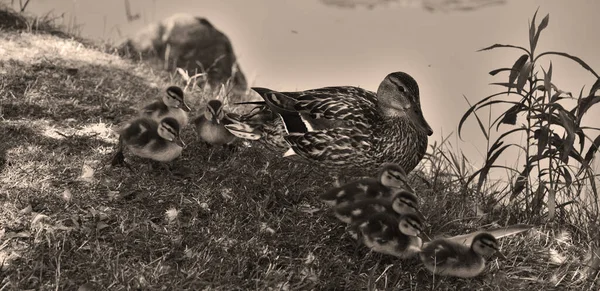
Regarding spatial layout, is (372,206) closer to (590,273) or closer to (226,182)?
(226,182)

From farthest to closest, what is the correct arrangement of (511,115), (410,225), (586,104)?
(511,115)
(586,104)
(410,225)

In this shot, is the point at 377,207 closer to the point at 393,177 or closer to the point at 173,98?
the point at 393,177

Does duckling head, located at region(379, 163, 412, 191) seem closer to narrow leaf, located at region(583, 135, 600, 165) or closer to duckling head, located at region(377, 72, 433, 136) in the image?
duckling head, located at region(377, 72, 433, 136)

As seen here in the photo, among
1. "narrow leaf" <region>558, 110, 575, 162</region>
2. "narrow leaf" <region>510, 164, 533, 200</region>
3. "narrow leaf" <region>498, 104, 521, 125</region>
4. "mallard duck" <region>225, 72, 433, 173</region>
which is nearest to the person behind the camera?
"narrow leaf" <region>558, 110, 575, 162</region>

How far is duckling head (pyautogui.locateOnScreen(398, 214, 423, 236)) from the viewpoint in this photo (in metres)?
3.68

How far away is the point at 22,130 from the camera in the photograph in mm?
4902

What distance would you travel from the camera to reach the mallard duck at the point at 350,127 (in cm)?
428

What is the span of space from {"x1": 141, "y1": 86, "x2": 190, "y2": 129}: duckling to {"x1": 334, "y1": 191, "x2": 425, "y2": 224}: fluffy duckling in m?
1.55

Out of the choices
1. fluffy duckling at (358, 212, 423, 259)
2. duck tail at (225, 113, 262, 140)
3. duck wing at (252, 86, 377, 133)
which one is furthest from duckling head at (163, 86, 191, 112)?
fluffy duckling at (358, 212, 423, 259)

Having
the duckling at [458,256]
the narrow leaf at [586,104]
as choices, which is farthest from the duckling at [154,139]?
the narrow leaf at [586,104]

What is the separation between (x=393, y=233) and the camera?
3721 mm

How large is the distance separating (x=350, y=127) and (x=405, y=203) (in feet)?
2.34

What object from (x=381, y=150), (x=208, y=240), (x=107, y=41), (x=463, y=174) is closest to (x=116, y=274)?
(x=208, y=240)

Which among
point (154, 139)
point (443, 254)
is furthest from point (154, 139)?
point (443, 254)
